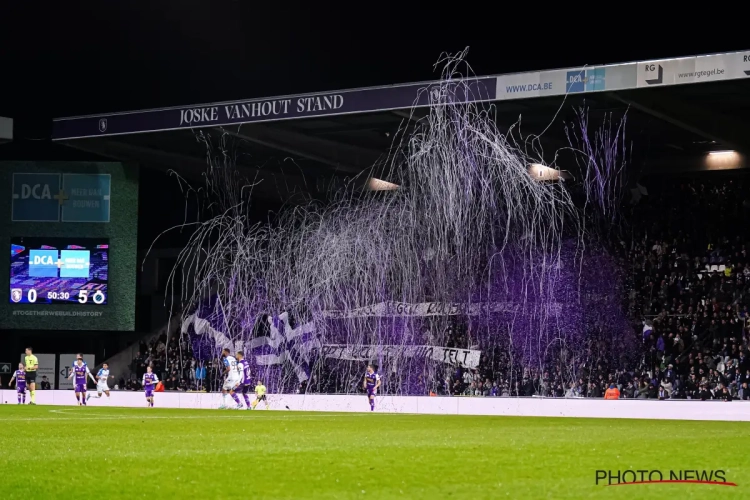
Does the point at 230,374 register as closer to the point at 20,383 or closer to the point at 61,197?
the point at 20,383

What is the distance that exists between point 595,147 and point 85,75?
67.3 feet

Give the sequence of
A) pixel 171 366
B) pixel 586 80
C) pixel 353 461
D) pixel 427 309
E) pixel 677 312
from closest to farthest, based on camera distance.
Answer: pixel 353 461 → pixel 586 80 → pixel 677 312 → pixel 427 309 → pixel 171 366

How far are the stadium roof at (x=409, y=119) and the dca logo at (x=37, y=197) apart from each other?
5.96ft

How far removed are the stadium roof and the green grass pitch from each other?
48.6 ft

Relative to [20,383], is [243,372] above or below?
above

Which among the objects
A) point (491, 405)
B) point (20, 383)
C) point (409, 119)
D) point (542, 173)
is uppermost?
point (409, 119)

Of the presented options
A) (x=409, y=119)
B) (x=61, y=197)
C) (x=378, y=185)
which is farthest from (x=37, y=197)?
(x=409, y=119)

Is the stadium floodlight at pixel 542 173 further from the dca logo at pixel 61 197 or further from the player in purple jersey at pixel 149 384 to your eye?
the dca logo at pixel 61 197

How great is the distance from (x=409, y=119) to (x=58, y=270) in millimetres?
15034

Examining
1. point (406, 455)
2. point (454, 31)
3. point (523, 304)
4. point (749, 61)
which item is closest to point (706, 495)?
point (406, 455)

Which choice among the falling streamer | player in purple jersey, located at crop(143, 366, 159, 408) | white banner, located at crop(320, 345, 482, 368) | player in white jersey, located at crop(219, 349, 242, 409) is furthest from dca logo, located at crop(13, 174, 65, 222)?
player in white jersey, located at crop(219, 349, 242, 409)

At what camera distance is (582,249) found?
35031mm

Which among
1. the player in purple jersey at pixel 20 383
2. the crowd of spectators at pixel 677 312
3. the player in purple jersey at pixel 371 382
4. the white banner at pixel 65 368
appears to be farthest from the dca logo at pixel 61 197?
the player in purple jersey at pixel 371 382

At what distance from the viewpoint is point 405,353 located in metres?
33.1
